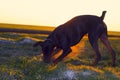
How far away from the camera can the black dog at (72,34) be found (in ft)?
43.3

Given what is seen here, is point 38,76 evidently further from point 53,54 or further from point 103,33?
point 103,33

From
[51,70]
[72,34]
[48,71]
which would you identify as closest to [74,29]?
[72,34]

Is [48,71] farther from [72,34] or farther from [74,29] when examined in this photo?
[74,29]

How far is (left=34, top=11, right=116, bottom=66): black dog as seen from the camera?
13188 millimetres

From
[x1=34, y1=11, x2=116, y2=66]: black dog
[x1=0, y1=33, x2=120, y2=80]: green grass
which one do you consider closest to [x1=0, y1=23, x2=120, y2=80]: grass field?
[x1=0, y1=33, x2=120, y2=80]: green grass

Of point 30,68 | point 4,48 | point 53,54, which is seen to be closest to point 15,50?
point 4,48

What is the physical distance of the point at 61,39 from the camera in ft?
44.4

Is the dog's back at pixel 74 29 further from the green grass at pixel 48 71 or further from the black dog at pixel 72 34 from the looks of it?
the green grass at pixel 48 71

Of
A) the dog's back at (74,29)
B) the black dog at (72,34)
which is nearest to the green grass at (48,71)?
the black dog at (72,34)

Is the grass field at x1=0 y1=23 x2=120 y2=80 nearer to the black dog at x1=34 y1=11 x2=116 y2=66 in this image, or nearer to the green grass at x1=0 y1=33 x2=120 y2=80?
the green grass at x1=0 y1=33 x2=120 y2=80

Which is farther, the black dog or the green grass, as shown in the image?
the black dog

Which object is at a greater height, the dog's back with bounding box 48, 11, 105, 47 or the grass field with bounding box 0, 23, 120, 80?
the dog's back with bounding box 48, 11, 105, 47

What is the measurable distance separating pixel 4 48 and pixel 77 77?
5778 millimetres

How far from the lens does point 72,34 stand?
1389 centimetres
